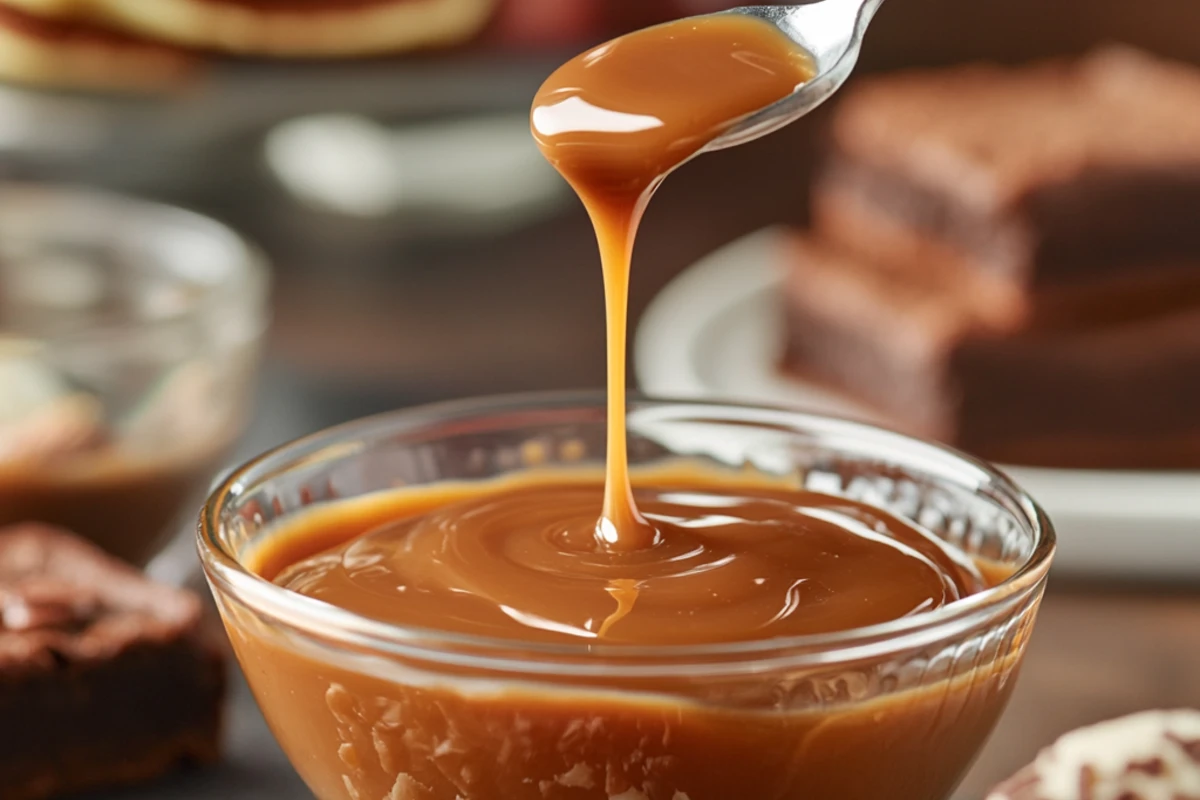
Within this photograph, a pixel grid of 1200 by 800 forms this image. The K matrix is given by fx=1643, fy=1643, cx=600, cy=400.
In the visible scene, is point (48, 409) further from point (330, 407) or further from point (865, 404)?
point (865, 404)

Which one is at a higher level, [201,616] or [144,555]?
[201,616]

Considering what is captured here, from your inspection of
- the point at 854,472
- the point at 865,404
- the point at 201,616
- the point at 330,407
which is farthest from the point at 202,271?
the point at 854,472

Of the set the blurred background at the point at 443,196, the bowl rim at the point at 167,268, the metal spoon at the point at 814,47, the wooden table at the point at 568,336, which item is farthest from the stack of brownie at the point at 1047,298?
the metal spoon at the point at 814,47

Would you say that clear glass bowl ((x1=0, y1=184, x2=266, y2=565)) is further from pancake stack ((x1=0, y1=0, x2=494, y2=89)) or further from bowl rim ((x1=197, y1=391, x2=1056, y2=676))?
bowl rim ((x1=197, y1=391, x2=1056, y2=676))

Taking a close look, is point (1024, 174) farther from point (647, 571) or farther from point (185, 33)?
point (647, 571)

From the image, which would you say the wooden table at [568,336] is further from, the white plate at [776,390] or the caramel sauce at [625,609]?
the caramel sauce at [625,609]

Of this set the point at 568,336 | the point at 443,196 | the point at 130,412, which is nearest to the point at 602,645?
the point at 130,412
